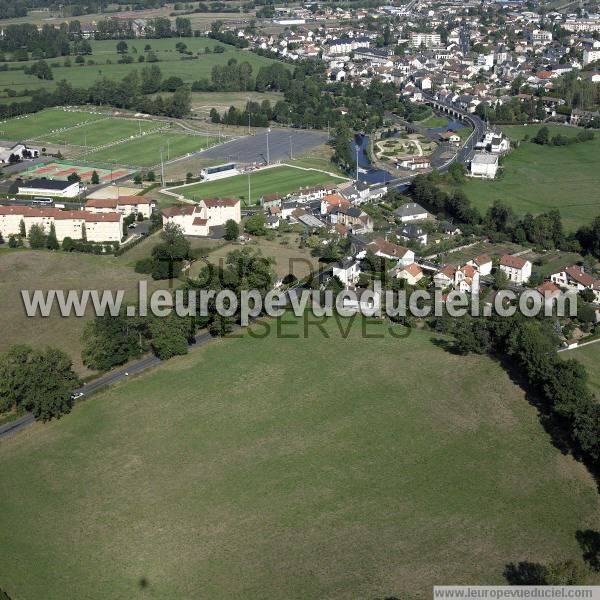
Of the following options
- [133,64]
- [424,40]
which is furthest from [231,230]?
[424,40]

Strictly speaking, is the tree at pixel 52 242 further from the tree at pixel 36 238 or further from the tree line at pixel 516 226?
the tree line at pixel 516 226

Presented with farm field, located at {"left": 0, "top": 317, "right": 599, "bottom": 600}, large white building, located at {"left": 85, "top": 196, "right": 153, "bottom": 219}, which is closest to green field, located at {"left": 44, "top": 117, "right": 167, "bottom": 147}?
large white building, located at {"left": 85, "top": 196, "right": 153, "bottom": 219}

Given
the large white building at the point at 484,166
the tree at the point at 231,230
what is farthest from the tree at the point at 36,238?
the large white building at the point at 484,166

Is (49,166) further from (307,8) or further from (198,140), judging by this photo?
(307,8)

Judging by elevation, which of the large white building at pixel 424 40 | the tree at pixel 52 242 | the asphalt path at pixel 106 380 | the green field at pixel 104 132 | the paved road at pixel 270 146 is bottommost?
the green field at pixel 104 132

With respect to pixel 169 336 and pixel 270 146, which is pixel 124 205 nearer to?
pixel 169 336

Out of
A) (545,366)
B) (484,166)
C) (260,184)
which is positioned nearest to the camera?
(545,366)
